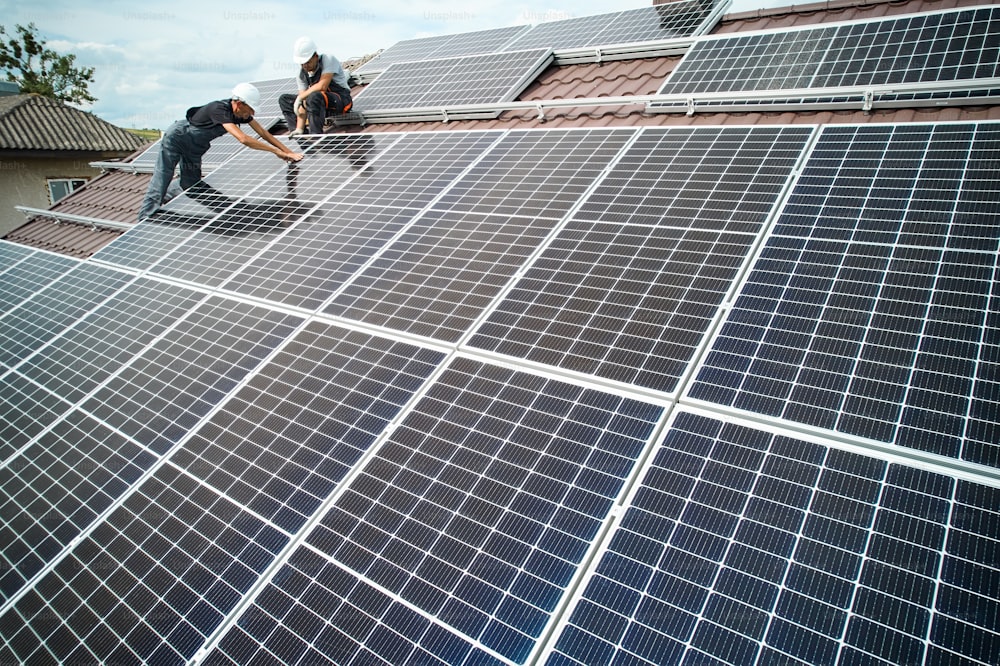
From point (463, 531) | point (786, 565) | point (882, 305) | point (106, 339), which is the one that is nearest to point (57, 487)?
point (106, 339)

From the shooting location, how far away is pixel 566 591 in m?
4.09

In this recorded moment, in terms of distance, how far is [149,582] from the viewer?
5.17 m

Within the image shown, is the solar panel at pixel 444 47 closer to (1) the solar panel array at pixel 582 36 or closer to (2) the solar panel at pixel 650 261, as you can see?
(1) the solar panel array at pixel 582 36

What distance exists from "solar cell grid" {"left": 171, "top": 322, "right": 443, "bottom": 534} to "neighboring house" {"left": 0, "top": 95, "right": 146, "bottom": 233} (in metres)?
28.7

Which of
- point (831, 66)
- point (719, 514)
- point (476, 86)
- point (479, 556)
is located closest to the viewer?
point (719, 514)

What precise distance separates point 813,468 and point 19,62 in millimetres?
82803

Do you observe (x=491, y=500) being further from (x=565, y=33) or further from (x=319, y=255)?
(x=565, y=33)

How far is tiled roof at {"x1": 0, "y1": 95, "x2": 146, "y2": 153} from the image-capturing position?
93.9 ft

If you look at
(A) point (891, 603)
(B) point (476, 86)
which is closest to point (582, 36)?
(B) point (476, 86)

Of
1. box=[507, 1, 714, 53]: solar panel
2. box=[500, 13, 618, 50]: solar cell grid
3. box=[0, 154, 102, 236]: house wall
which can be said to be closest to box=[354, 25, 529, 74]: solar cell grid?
box=[500, 13, 618, 50]: solar cell grid

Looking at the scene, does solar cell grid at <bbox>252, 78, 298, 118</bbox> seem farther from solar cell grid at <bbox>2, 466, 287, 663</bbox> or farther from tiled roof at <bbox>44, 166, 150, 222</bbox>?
solar cell grid at <bbox>2, 466, 287, 663</bbox>

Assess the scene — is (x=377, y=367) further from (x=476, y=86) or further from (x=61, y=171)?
(x=61, y=171)

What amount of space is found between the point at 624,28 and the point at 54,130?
104 ft

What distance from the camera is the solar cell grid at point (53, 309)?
9.27 meters
